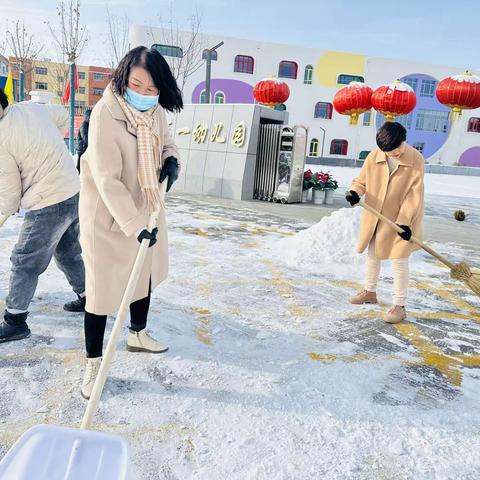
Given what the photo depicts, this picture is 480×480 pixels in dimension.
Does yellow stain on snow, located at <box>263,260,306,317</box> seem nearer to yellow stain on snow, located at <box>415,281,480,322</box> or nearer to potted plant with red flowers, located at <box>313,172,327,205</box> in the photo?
yellow stain on snow, located at <box>415,281,480,322</box>

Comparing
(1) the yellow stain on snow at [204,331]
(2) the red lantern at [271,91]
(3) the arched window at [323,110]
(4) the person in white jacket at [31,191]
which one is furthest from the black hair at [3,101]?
(3) the arched window at [323,110]

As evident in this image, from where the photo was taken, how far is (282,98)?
13570 millimetres

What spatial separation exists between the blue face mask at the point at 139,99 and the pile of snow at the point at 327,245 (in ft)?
10.3

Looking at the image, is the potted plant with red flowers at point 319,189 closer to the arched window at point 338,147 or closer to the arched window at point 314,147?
the arched window at point 314,147

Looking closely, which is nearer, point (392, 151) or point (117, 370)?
point (117, 370)

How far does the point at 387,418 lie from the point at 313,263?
2.96m

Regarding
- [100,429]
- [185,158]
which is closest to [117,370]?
[100,429]

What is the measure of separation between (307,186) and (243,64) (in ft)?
67.0

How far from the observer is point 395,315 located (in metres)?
3.63

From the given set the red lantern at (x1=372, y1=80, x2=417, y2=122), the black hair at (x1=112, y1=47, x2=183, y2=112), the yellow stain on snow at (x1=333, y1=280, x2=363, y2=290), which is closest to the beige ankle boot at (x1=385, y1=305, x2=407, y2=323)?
the yellow stain on snow at (x1=333, y1=280, x2=363, y2=290)

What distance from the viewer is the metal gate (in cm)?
1058

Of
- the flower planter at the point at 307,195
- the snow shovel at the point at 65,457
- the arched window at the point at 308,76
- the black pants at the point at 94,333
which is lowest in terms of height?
the black pants at the point at 94,333

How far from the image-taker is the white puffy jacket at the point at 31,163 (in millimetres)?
2594

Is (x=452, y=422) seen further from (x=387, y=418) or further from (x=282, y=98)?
(x=282, y=98)
